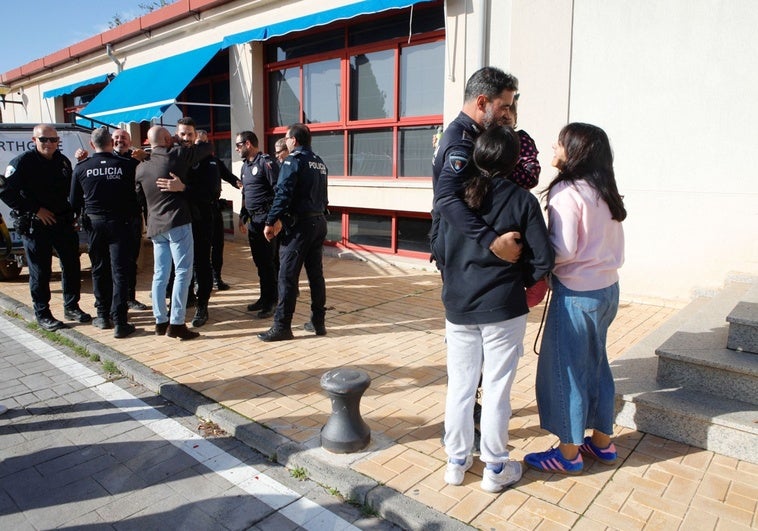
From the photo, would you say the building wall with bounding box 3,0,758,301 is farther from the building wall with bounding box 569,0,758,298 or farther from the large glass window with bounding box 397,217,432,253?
the large glass window with bounding box 397,217,432,253

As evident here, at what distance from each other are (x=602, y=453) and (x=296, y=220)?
310 cm

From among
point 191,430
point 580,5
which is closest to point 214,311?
point 191,430

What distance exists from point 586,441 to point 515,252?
134 centimetres

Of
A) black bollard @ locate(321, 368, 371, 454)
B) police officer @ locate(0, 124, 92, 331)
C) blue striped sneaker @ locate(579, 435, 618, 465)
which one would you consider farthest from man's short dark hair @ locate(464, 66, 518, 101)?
police officer @ locate(0, 124, 92, 331)

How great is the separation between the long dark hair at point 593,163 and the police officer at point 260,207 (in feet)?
12.6

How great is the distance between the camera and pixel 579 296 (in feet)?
8.93

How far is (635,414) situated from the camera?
133 inches

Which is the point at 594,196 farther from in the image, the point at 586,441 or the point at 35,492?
the point at 35,492

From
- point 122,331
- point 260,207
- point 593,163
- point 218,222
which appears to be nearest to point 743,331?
point 593,163

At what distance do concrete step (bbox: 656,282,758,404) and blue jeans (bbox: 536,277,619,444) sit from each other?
1.01 m

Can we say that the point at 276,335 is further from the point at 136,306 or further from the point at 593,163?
the point at 593,163

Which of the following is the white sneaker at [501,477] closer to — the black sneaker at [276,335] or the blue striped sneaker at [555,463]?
the blue striped sneaker at [555,463]

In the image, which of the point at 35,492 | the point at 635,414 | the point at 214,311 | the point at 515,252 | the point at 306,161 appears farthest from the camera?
the point at 214,311

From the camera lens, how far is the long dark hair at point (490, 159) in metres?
2.46
